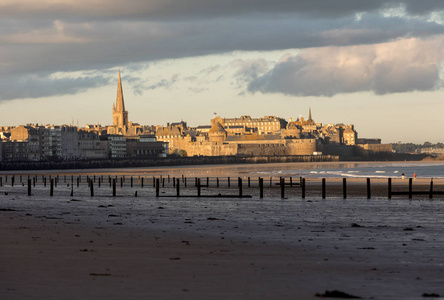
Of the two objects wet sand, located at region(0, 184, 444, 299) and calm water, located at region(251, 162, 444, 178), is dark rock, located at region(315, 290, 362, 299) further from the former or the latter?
calm water, located at region(251, 162, 444, 178)

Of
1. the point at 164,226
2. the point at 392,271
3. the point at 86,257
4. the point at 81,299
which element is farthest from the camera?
the point at 164,226

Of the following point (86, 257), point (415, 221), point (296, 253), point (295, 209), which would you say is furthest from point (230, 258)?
point (295, 209)

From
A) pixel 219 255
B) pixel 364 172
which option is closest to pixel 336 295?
pixel 219 255

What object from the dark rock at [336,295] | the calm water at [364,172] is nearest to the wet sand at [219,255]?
the dark rock at [336,295]

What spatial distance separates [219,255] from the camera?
14812 mm

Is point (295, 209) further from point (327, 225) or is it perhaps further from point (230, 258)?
point (230, 258)

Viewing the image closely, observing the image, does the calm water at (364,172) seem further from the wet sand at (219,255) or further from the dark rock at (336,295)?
the dark rock at (336,295)

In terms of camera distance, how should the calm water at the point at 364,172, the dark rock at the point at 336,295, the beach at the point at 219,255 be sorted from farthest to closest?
1. the calm water at the point at 364,172
2. the beach at the point at 219,255
3. the dark rock at the point at 336,295

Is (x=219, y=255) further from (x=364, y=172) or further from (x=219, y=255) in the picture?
(x=364, y=172)

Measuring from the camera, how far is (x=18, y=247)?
15547mm

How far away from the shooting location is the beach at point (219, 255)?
1093cm

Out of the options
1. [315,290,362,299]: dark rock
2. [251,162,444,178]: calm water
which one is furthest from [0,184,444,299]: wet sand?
[251,162,444,178]: calm water

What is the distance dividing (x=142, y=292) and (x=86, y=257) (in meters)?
3.90

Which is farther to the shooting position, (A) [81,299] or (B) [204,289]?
(B) [204,289]
